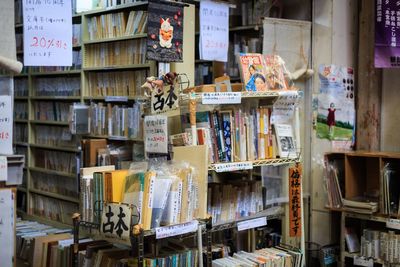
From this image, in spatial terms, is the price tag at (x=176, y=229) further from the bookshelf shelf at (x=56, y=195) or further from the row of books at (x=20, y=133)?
the row of books at (x=20, y=133)

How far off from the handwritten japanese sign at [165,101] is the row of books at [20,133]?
366 centimetres

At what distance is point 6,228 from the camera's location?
333cm

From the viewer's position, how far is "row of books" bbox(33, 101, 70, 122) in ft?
19.2

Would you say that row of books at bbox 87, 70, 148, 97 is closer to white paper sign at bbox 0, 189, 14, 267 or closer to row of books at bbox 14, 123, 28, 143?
row of books at bbox 14, 123, 28, 143

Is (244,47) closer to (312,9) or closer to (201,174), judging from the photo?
(312,9)

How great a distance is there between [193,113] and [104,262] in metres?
0.96

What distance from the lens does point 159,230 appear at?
2.66 m

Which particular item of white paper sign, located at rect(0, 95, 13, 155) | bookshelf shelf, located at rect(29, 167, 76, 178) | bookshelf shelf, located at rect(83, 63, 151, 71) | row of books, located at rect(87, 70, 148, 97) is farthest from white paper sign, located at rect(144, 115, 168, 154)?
bookshelf shelf, located at rect(29, 167, 76, 178)

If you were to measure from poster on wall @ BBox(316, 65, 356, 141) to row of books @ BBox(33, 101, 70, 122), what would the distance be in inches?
A: 109

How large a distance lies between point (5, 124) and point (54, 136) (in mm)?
2596

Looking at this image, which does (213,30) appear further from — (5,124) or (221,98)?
(5,124)

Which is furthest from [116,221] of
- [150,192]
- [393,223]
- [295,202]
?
[393,223]

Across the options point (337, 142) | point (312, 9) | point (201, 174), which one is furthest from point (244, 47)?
point (201, 174)

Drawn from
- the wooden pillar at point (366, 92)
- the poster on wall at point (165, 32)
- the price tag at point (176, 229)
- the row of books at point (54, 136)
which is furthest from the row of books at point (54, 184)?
the price tag at point (176, 229)
